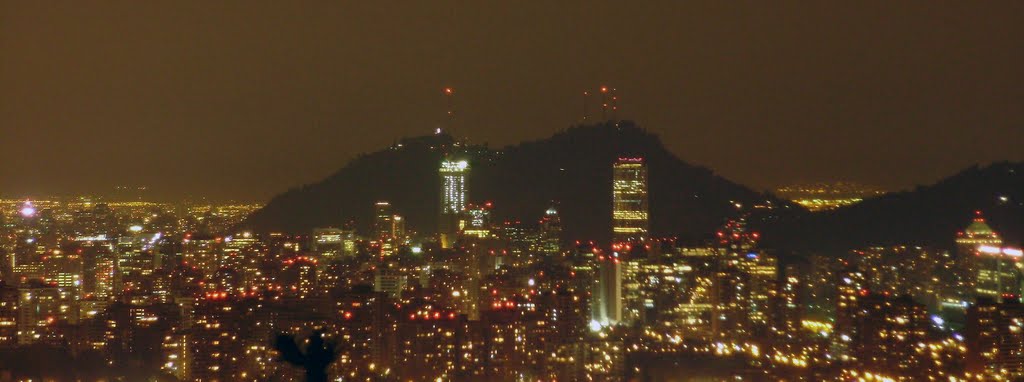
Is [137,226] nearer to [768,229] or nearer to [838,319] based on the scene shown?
[768,229]

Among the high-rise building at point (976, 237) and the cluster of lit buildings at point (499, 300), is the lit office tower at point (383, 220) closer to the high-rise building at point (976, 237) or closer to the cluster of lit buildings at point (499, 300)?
the cluster of lit buildings at point (499, 300)

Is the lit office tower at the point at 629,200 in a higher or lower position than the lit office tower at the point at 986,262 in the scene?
higher

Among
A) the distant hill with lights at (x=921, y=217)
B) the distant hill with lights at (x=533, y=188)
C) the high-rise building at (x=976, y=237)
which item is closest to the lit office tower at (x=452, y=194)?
the distant hill with lights at (x=533, y=188)

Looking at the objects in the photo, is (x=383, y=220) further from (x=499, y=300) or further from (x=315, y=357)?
(x=315, y=357)

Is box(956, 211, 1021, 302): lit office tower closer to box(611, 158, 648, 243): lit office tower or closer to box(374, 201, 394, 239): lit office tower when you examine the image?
box(611, 158, 648, 243): lit office tower

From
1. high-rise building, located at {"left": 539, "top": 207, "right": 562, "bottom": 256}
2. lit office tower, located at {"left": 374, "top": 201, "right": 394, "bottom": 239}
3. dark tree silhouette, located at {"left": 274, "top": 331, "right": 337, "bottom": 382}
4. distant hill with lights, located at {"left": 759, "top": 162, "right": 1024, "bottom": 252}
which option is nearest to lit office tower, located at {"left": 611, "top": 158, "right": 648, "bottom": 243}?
high-rise building, located at {"left": 539, "top": 207, "right": 562, "bottom": 256}

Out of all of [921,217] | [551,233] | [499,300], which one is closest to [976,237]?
[921,217]

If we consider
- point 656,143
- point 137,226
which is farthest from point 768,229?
point 137,226
